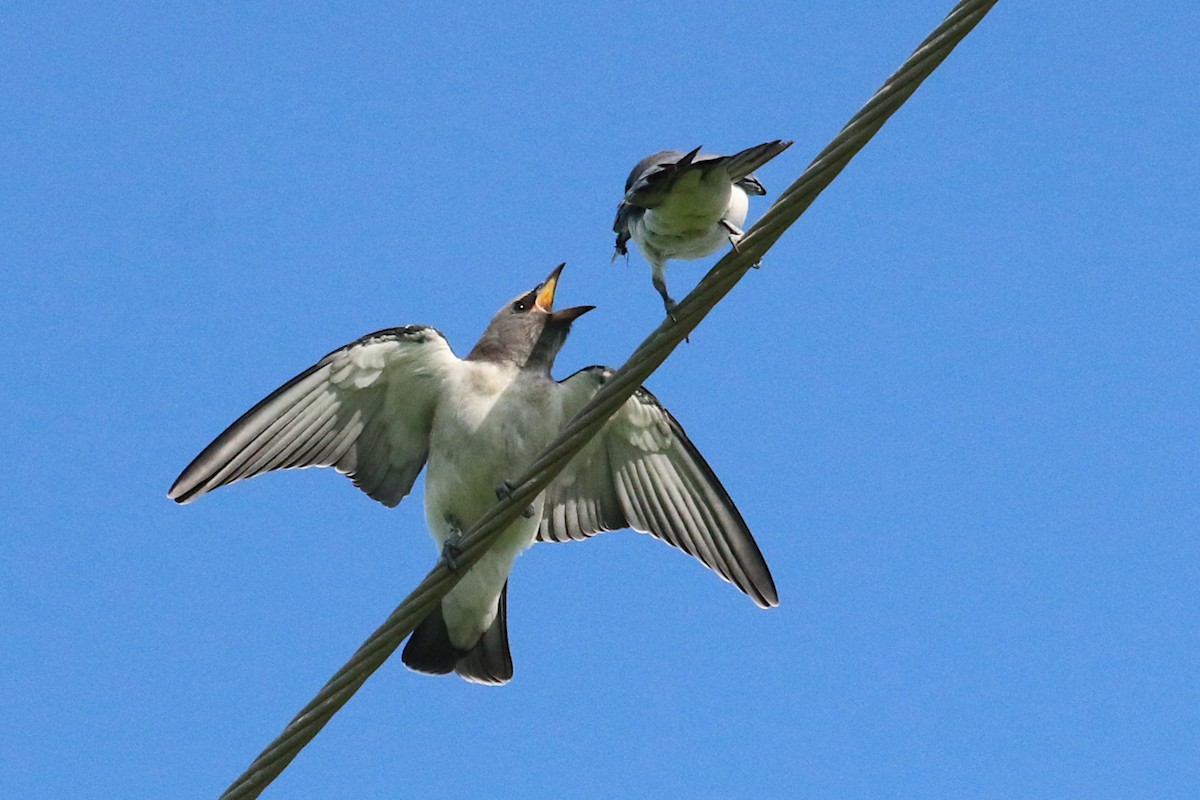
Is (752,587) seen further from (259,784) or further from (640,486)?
(259,784)

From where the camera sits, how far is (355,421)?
28.0 feet

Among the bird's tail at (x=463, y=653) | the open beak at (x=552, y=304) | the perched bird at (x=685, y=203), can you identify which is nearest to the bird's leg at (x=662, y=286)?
the perched bird at (x=685, y=203)

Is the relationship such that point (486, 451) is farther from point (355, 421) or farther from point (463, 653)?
point (463, 653)

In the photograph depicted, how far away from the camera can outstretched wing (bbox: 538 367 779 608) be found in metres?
8.68

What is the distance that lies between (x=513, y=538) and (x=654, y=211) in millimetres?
2086

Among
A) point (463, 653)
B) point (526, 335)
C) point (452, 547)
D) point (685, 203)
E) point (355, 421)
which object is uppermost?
point (685, 203)

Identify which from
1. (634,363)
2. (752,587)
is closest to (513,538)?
(752,587)

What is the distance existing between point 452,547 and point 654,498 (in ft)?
8.52

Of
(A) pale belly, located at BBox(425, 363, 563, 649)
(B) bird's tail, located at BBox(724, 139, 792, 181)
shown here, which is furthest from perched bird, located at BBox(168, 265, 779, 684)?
(B) bird's tail, located at BBox(724, 139, 792, 181)

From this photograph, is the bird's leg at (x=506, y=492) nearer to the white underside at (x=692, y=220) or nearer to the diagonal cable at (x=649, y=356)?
the diagonal cable at (x=649, y=356)

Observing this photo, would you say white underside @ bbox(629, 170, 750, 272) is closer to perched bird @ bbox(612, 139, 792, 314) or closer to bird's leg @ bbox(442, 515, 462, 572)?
perched bird @ bbox(612, 139, 792, 314)

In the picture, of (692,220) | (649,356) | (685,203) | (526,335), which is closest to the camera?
(649,356)

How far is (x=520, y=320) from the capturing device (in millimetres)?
8641

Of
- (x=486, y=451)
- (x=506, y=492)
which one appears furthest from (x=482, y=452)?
(x=506, y=492)
